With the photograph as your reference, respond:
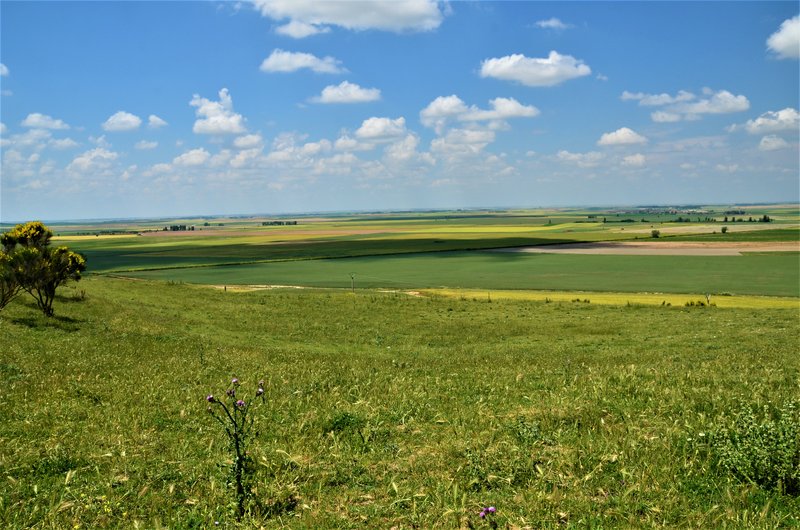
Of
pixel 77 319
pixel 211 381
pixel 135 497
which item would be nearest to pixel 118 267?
pixel 77 319

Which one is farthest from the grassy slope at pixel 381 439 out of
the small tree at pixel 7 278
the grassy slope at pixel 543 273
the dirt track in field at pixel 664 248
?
the dirt track in field at pixel 664 248

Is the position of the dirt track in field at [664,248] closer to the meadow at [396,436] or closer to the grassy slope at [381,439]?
the meadow at [396,436]

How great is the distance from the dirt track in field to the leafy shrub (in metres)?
123

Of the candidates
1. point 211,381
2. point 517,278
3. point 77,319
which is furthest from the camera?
point 517,278

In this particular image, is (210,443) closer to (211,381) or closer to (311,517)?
(311,517)

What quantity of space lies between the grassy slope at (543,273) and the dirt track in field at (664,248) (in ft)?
30.9

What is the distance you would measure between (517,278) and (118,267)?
81.9 metres

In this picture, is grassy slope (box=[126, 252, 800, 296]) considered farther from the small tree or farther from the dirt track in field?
the small tree

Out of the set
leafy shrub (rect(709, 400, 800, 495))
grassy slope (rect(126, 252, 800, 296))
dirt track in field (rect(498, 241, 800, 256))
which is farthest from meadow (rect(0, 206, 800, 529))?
dirt track in field (rect(498, 241, 800, 256))

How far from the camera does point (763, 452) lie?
856 cm

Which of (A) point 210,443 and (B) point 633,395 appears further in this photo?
(B) point 633,395

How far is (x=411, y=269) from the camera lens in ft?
343

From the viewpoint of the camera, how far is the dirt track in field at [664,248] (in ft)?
404

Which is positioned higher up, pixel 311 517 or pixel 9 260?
pixel 9 260
